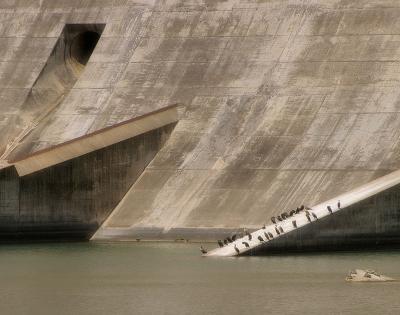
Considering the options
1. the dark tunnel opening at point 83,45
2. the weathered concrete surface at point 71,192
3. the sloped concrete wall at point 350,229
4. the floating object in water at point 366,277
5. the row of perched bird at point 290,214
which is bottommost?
the floating object in water at point 366,277

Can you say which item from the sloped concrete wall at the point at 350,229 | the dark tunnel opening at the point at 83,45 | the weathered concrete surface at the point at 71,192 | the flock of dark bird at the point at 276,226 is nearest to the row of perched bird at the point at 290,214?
the flock of dark bird at the point at 276,226

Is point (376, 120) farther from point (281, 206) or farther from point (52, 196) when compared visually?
point (52, 196)

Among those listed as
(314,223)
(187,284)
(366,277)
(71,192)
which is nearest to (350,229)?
(314,223)

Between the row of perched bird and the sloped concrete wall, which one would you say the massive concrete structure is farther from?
the sloped concrete wall

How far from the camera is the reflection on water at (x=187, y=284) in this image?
128ft

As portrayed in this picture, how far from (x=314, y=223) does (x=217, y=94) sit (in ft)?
44.4

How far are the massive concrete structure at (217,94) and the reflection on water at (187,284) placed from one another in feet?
13.2

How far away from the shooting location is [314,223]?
4738 centimetres

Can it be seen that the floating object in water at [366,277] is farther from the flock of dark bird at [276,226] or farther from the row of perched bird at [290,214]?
the row of perched bird at [290,214]

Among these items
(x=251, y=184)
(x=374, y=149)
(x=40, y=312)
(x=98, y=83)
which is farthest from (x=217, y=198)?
(x=40, y=312)

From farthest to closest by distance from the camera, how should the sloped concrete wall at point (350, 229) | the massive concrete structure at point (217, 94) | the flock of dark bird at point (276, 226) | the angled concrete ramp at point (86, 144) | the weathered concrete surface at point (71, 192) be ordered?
the angled concrete ramp at point (86, 144)
the weathered concrete surface at point (71, 192)
the massive concrete structure at point (217, 94)
the flock of dark bird at point (276, 226)
the sloped concrete wall at point (350, 229)

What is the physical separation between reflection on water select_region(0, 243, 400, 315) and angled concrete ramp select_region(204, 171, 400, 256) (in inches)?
16.6

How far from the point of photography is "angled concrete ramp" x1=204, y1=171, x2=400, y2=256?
156 ft

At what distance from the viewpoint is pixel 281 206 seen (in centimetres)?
5397
